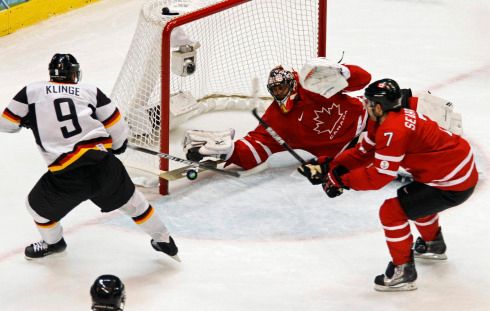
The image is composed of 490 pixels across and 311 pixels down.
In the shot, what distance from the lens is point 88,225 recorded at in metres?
4.48

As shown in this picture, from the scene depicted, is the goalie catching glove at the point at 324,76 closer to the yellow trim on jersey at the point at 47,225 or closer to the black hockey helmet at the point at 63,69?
the black hockey helmet at the point at 63,69

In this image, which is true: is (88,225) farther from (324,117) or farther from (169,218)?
(324,117)

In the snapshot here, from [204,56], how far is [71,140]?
1.84 metres

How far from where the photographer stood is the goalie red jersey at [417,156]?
3666 mm

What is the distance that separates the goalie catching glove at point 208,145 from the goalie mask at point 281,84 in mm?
283

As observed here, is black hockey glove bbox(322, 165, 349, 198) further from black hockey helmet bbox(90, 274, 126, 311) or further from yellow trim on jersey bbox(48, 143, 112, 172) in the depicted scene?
black hockey helmet bbox(90, 274, 126, 311)

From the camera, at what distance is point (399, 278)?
12.6ft

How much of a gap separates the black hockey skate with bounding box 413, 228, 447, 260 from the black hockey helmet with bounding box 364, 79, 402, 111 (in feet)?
2.07

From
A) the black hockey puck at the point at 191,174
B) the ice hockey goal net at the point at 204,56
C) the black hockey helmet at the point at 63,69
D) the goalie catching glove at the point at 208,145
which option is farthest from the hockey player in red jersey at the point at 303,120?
the black hockey helmet at the point at 63,69

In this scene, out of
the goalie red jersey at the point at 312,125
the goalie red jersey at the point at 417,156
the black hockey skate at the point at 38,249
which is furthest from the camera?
the goalie red jersey at the point at 312,125

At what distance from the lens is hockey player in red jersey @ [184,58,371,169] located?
15.8 ft

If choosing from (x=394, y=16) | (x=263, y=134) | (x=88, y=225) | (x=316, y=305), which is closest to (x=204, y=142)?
(x=263, y=134)

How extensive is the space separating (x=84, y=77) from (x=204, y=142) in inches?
64.0

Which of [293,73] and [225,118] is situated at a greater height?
[293,73]
